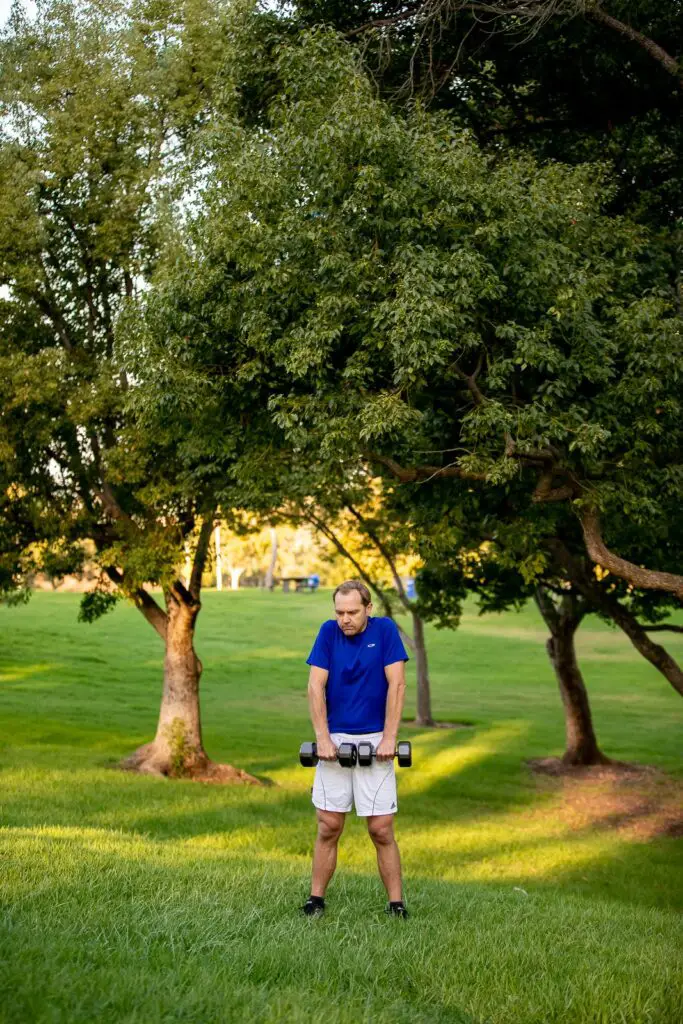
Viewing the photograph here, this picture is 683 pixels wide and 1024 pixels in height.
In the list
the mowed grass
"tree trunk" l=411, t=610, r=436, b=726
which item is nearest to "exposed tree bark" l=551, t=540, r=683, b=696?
the mowed grass

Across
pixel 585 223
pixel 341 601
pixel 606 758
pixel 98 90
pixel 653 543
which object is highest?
pixel 98 90

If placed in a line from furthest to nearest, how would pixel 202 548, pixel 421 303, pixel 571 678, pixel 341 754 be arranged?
pixel 571 678
pixel 202 548
pixel 421 303
pixel 341 754

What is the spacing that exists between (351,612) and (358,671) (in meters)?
0.41

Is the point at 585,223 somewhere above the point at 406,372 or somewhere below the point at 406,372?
above

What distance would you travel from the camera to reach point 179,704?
2208cm

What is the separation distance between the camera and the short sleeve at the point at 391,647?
22.9 ft

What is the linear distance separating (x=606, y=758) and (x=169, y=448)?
16.2m

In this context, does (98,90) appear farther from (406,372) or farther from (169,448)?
(406,372)

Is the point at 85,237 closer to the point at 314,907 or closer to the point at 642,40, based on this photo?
the point at 642,40

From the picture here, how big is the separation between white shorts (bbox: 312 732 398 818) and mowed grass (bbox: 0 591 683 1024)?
696 mm

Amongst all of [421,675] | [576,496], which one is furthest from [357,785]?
[421,675]

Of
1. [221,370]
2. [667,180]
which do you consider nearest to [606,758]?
[667,180]

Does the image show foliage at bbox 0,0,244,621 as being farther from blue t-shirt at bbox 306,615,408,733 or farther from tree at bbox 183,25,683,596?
blue t-shirt at bbox 306,615,408,733

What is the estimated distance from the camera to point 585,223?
Answer: 1392 cm
